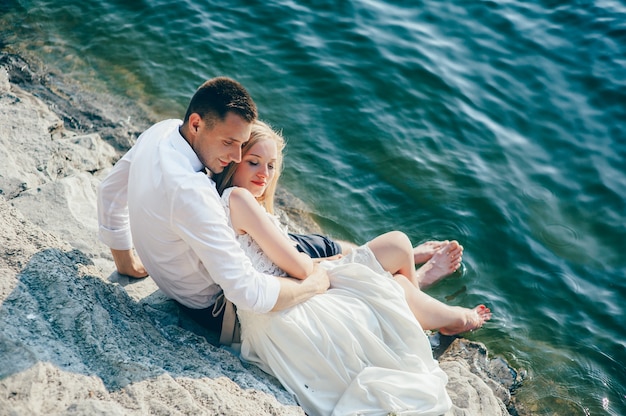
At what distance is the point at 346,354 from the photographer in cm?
390

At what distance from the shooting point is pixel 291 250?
4066 millimetres

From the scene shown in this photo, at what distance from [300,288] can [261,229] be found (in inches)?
18.1

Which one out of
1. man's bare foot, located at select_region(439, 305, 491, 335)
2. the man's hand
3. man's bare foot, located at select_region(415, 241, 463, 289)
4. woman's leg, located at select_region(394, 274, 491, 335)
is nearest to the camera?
the man's hand

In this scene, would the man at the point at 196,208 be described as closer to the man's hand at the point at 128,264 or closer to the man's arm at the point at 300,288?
the man's arm at the point at 300,288

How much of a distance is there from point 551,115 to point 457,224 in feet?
8.32

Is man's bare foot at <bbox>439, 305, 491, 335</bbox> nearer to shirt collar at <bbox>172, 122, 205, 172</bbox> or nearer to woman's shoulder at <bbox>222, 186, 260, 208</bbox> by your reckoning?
woman's shoulder at <bbox>222, 186, 260, 208</bbox>

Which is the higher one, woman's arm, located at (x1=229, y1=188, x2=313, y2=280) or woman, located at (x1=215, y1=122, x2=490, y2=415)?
woman's arm, located at (x1=229, y1=188, x2=313, y2=280)

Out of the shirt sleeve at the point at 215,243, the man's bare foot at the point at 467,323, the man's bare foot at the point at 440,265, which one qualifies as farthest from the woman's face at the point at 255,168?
the man's bare foot at the point at 440,265

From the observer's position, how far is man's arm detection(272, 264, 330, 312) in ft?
12.7

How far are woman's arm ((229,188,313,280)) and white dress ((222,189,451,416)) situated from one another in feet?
0.28

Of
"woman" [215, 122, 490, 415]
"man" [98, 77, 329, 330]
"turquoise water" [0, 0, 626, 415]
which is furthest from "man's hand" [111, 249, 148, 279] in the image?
"turquoise water" [0, 0, 626, 415]

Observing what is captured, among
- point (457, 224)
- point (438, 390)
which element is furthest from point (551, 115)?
point (438, 390)

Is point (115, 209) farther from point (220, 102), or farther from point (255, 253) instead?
point (220, 102)

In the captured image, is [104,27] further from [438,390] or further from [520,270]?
[438,390]
